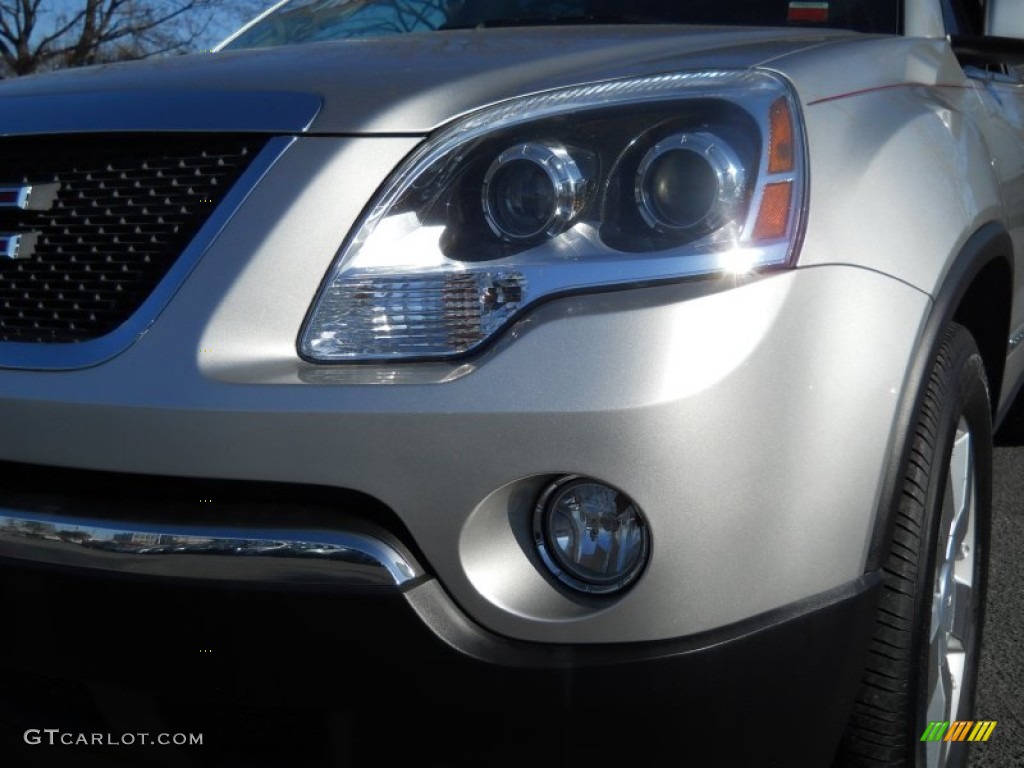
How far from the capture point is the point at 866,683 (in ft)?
5.45

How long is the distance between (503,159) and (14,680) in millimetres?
1061

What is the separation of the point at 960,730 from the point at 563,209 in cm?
123

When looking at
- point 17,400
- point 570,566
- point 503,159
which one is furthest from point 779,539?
point 17,400

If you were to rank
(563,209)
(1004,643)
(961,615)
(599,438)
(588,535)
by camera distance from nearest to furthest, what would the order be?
1. (599,438)
2. (588,535)
3. (563,209)
4. (961,615)
5. (1004,643)

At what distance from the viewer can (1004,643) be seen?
2852mm

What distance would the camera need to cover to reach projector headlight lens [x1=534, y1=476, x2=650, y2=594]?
1500 millimetres

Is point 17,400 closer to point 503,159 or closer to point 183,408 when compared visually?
point 183,408

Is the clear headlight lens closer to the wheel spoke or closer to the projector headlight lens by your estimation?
the projector headlight lens

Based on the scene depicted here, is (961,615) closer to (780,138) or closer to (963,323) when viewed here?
(963,323)

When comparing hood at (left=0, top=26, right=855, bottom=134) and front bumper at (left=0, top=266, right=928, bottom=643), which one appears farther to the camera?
hood at (left=0, top=26, right=855, bottom=134)

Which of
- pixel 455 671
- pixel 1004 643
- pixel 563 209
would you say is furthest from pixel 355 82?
pixel 1004 643

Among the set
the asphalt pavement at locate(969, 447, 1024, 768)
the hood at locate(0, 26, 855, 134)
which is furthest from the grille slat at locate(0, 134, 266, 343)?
the asphalt pavement at locate(969, 447, 1024, 768)

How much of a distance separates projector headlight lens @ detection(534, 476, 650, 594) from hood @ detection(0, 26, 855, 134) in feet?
1.79

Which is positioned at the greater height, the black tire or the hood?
the hood
